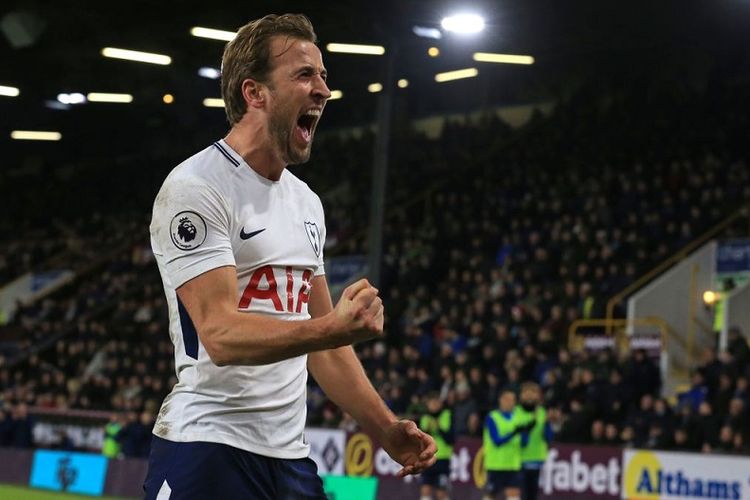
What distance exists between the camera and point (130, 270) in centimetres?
3712

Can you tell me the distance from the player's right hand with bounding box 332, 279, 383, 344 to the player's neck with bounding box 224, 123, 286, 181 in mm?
708

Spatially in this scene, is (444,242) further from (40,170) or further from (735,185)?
(40,170)

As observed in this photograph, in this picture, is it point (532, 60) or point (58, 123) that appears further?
point (58, 123)

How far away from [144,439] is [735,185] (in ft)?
38.0

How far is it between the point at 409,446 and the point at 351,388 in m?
0.26

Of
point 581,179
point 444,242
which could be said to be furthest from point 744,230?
point 444,242

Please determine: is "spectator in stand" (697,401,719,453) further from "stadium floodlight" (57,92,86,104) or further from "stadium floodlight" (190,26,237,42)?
"stadium floodlight" (57,92,86,104)

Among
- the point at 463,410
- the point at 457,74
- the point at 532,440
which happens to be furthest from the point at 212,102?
the point at 532,440

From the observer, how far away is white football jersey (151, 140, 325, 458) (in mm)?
3570

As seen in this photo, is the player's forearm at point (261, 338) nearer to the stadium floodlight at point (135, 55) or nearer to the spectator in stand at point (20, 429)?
the spectator in stand at point (20, 429)

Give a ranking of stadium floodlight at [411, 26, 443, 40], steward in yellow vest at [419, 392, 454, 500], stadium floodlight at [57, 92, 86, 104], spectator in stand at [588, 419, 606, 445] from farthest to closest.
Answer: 1. stadium floodlight at [57, 92, 86, 104]
2. stadium floodlight at [411, 26, 443, 40]
3. spectator in stand at [588, 419, 606, 445]
4. steward in yellow vest at [419, 392, 454, 500]

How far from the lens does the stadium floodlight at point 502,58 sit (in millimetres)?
30766

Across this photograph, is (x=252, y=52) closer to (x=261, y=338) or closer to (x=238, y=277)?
(x=238, y=277)

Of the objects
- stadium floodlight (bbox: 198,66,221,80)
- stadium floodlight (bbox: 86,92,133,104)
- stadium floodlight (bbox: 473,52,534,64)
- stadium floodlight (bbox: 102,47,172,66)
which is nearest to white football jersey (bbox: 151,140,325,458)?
stadium floodlight (bbox: 102,47,172,66)
